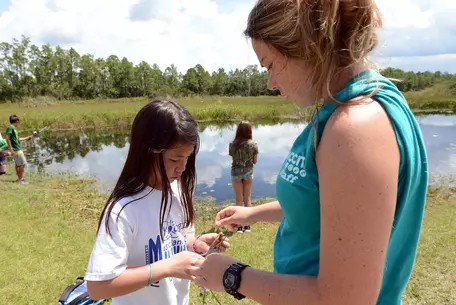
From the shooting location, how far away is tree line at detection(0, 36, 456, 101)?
183 ft

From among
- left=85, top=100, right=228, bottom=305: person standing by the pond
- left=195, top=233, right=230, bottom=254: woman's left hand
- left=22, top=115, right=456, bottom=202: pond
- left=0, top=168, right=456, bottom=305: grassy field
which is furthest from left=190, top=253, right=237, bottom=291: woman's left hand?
left=22, top=115, right=456, bottom=202: pond

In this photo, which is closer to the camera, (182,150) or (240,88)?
(182,150)

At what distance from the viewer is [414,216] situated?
104 cm

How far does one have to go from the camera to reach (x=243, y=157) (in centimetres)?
758

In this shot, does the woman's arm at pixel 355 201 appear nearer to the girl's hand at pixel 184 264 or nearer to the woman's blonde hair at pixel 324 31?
the woman's blonde hair at pixel 324 31

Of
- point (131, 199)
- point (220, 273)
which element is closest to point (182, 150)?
point (131, 199)

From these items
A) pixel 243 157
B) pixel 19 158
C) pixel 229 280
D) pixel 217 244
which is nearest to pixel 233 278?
pixel 229 280

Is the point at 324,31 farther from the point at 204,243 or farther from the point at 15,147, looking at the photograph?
the point at 15,147

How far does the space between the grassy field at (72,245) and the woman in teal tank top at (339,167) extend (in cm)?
184

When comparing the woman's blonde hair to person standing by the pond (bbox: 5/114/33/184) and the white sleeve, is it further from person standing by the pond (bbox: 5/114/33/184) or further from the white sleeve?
person standing by the pond (bbox: 5/114/33/184)

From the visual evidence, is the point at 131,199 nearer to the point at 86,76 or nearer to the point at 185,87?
the point at 86,76

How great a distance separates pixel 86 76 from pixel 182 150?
6579 centimetres

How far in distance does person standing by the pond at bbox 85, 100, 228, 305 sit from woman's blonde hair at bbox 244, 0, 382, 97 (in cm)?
87

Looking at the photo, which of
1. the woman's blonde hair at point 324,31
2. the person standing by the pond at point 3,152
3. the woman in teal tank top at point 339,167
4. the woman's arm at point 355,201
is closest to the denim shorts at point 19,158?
the person standing by the pond at point 3,152
